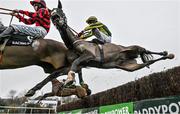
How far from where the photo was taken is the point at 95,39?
5.47 metres

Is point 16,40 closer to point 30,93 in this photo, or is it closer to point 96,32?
point 30,93

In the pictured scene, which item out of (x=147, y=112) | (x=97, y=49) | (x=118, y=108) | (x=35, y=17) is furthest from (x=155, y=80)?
(x=35, y=17)

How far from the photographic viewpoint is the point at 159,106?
5609mm

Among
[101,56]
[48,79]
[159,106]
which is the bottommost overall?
[159,106]

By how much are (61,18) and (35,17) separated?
426mm

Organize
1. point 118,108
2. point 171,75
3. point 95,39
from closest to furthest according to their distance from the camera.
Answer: point 95,39 → point 171,75 → point 118,108

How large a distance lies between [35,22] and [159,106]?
2.41 m

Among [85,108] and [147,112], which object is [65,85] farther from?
[85,108]

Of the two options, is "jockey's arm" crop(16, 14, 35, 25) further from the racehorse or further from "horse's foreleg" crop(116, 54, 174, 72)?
"horse's foreleg" crop(116, 54, 174, 72)

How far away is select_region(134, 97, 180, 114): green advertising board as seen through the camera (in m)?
5.12

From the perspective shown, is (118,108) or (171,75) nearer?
(171,75)

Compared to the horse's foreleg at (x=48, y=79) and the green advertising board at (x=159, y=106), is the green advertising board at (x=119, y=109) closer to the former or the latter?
the green advertising board at (x=159, y=106)

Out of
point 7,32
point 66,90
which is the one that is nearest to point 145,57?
point 66,90

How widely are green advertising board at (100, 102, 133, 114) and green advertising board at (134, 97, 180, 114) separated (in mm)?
313
